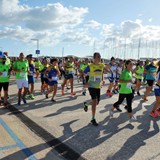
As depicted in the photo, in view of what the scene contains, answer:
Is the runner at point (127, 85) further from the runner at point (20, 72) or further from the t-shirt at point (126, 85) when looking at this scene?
the runner at point (20, 72)

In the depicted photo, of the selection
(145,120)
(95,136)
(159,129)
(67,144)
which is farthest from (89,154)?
(145,120)

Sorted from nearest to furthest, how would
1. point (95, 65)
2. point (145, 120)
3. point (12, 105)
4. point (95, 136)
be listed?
1. point (95, 136)
2. point (95, 65)
3. point (145, 120)
4. point (12, 105)

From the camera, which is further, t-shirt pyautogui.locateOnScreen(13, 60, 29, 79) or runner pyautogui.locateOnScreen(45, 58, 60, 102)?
runner pyautogui.locateOnScreen(45, 58, 60, 102)

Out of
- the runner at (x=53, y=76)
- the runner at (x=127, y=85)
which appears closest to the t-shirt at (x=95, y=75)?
the runner at (x=127, y=85)

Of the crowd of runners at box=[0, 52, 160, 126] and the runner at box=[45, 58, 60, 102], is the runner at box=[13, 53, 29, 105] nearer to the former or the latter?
the crowd of runners at box=[0, 52, 160, 126]

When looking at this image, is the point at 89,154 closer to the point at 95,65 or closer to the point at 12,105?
the point at 95,65

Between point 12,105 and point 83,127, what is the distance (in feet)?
12.5

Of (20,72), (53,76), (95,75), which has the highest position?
(95,75)

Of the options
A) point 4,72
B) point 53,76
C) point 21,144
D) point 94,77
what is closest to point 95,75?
point 94,77

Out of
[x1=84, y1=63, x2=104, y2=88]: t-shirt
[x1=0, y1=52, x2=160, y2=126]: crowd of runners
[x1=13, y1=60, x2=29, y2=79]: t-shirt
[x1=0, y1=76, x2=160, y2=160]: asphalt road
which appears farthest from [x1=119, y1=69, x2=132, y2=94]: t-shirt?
[x1=13, y1=60, x2=29, y2=79]: t-shirt

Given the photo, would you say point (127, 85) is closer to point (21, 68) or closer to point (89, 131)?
point (89, 131)

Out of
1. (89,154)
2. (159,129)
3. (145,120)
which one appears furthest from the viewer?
(145,120)

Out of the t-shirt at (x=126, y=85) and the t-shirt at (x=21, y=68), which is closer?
the t-shirt at (x=126, y=85)

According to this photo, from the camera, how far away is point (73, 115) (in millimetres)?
8219
